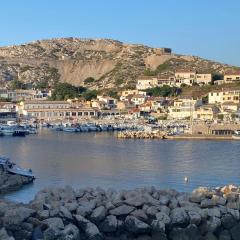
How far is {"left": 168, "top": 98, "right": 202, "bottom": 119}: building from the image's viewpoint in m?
49.7

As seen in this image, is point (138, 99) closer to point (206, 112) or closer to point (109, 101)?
point (109, 101)

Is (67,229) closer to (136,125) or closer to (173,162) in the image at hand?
(173,162)

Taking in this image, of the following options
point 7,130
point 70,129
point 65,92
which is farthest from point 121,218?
point 65,92

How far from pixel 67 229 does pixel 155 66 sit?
232 feet

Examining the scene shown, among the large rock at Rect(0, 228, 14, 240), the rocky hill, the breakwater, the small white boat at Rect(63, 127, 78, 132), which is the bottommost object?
the small white boat at Rect(63, 127, 78, 132)

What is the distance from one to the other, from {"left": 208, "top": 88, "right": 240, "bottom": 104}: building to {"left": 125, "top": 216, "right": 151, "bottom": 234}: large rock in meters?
44.7

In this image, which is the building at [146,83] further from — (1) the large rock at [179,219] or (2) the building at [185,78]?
(1) the large rock at [179,219]

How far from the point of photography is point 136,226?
24.6ft

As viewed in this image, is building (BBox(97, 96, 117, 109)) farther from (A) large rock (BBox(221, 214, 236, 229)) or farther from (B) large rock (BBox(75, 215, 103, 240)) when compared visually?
(B) large rock (BBox(75, 215, 103, 240))

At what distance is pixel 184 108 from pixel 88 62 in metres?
37.5

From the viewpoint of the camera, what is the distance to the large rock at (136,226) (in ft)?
24.6

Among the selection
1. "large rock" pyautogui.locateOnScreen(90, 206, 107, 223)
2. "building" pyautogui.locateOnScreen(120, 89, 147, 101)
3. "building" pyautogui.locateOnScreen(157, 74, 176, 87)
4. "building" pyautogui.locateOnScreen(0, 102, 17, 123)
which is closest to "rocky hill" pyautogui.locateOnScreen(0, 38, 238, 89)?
"building" pyautogui.locateOnScreen(120, 89, 147, 101)

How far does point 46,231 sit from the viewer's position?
7125mm

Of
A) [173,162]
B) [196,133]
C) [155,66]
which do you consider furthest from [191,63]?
[173,162]
